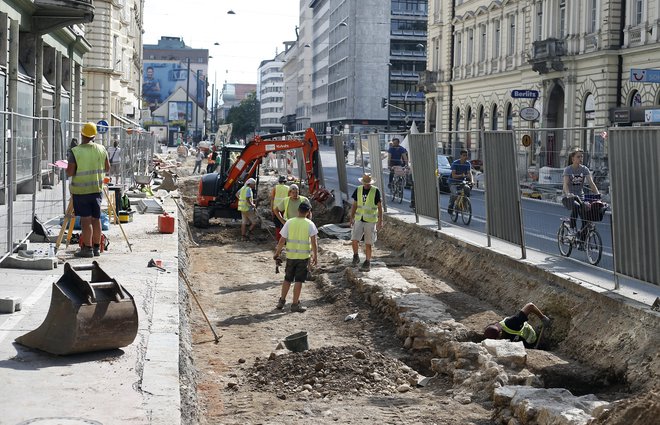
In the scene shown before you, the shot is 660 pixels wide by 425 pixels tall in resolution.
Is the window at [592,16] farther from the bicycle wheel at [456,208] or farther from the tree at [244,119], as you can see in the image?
the tree at [244,119]

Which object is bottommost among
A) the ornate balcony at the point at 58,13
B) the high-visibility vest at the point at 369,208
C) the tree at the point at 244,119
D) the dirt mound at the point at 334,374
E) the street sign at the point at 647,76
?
the dirt mound at the point at 334,374

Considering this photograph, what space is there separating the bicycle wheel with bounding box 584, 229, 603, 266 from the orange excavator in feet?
45.5

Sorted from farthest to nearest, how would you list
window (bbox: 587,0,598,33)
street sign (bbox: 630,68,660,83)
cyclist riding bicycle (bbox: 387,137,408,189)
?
window (bbox: 587,0,598,33), street sign (bbox: 630,68,660,83), cyclist riding bicycle (bbox: 387,137,408,189)

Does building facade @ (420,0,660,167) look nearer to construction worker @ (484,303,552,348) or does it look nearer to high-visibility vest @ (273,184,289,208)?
high-visibility vest @ (273,184,289,208)

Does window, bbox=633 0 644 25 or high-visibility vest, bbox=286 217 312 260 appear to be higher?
window, bbox=633 0 644 25

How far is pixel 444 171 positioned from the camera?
19.5 meters

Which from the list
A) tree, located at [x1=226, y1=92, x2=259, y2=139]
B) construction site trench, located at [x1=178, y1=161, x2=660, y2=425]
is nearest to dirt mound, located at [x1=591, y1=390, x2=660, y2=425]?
construction site trench, located at [x1=178, y1=161, x2=660, y2=425]

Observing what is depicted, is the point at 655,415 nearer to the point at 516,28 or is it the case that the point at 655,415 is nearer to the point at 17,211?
the point at 17,211

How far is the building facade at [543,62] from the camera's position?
39062 millimetres

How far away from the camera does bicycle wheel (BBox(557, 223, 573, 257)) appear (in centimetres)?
1309

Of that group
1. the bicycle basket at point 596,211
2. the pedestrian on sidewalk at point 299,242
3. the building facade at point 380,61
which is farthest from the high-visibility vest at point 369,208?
the building facade at point 380,61

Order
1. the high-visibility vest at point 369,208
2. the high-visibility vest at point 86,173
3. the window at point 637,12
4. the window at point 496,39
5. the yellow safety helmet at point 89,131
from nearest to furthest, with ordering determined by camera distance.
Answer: the high-visibility vest at point 86,173
the yellow safety helmet at point 89,131
the high-visibility vest at point 369,208
the window at point 637,12
the window at point 496,39

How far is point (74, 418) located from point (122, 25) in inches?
2087

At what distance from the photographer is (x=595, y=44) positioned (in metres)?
42.2
